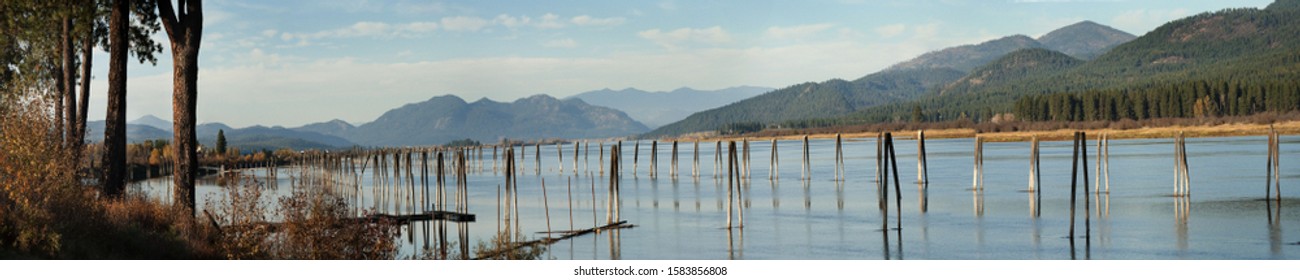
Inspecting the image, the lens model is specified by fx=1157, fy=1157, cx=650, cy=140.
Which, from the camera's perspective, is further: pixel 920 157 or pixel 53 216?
pixel 920 157

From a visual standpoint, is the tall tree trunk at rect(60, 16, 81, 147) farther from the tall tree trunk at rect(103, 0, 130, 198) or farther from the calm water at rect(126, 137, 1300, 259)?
the calm water at rect(126, 137, 1300, 259)

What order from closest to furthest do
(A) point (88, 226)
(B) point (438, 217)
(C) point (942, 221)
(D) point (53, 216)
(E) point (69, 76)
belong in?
1. (D) point (53, 216)
2. (A) point (88, 226)
3. (E) point (69, 76)
4. (B) point (438, 217)
5. (C) point (942, 221)

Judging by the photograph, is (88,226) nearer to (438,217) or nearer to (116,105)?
(116,105)

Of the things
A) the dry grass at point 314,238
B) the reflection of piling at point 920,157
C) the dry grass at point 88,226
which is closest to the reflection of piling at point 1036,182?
the reflection of piling at point 920,157

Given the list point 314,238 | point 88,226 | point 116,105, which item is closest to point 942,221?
point 314,238

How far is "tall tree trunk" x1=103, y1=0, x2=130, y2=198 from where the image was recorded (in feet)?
74.6

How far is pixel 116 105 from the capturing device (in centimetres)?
2373

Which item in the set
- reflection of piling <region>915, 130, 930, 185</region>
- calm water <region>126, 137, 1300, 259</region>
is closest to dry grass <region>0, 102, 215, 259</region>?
calm water <region>126, 137, 1300, 259</region>

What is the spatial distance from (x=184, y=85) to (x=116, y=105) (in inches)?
127

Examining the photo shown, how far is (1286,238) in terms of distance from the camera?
25.2m
